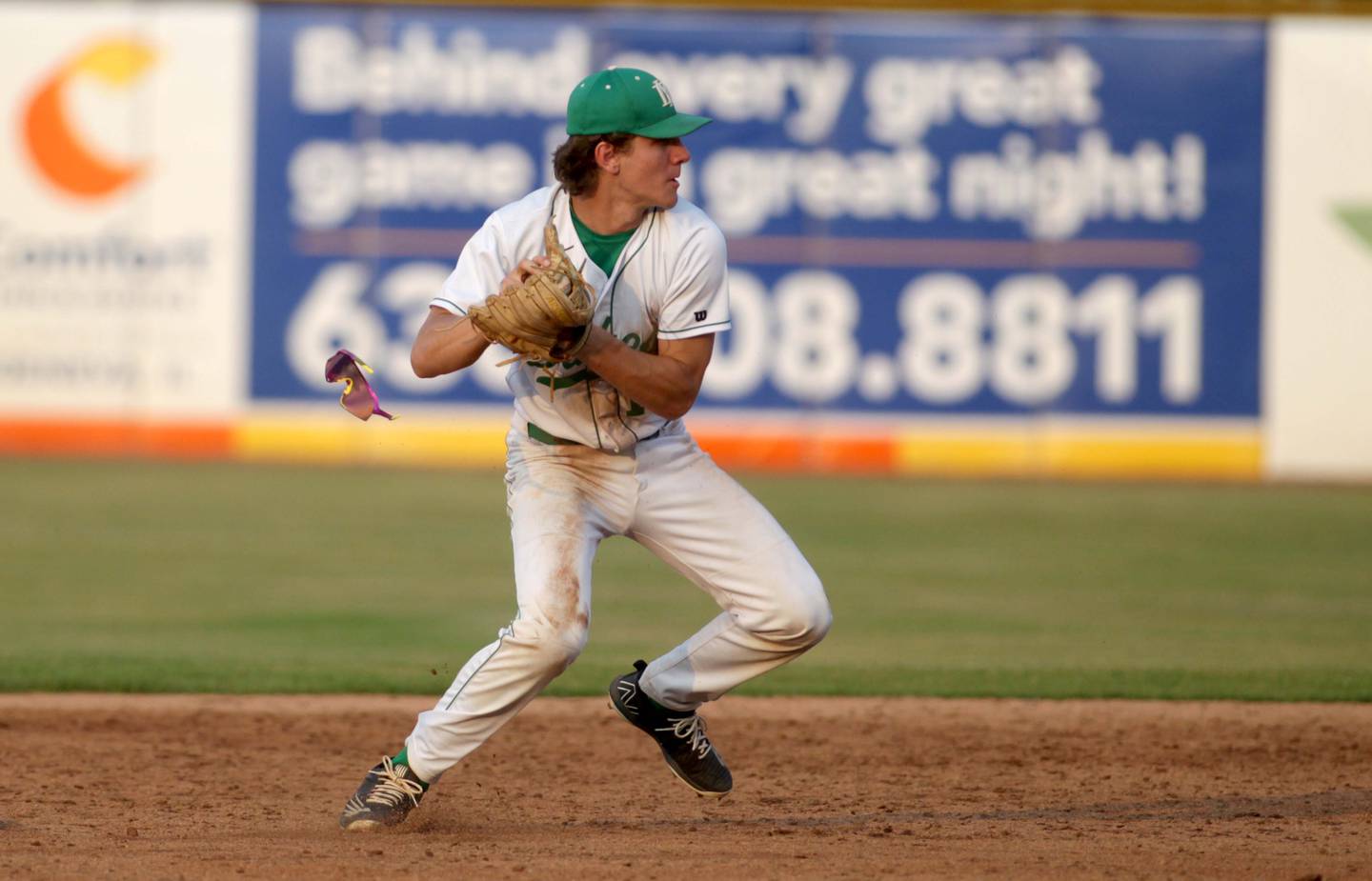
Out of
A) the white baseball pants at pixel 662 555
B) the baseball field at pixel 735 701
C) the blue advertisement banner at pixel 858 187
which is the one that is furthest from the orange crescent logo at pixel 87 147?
the white baseball pants at pixel 662 555

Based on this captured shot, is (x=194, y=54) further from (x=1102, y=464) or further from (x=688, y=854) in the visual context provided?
(x=688, y=854)

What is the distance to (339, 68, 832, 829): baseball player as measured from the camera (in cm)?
464

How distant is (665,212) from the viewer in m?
4.95

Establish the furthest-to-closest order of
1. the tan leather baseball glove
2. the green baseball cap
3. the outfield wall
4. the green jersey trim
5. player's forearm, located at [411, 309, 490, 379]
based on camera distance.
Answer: the outfield wall
the green jersey trim
the green baseball cap
player's forearm, located at [411, 309, 490, 379]
the tan leather baseball glove

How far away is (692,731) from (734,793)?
55 centimetres

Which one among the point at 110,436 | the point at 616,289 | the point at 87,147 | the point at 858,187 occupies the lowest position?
the point at 110,436

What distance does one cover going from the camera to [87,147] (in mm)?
15141

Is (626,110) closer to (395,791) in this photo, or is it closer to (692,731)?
(692,731)

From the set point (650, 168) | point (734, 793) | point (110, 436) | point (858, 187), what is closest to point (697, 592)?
point (734, 793)

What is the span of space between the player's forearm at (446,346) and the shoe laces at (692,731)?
124 centimetres

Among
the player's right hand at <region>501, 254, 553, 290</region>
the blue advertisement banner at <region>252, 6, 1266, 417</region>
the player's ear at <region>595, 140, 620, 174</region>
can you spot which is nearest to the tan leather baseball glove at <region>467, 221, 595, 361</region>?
the player's right hand at <region>501, 254, 553, 290</region>

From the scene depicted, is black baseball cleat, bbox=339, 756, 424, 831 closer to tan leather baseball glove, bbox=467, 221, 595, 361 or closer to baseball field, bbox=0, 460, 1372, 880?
baseball field, bbox=0, 460, 1372, 880

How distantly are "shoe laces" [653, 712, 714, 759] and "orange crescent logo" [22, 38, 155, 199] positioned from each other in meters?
11.4

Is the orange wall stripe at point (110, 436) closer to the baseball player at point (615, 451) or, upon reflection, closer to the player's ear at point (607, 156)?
the baseball player at point (615, 451)
